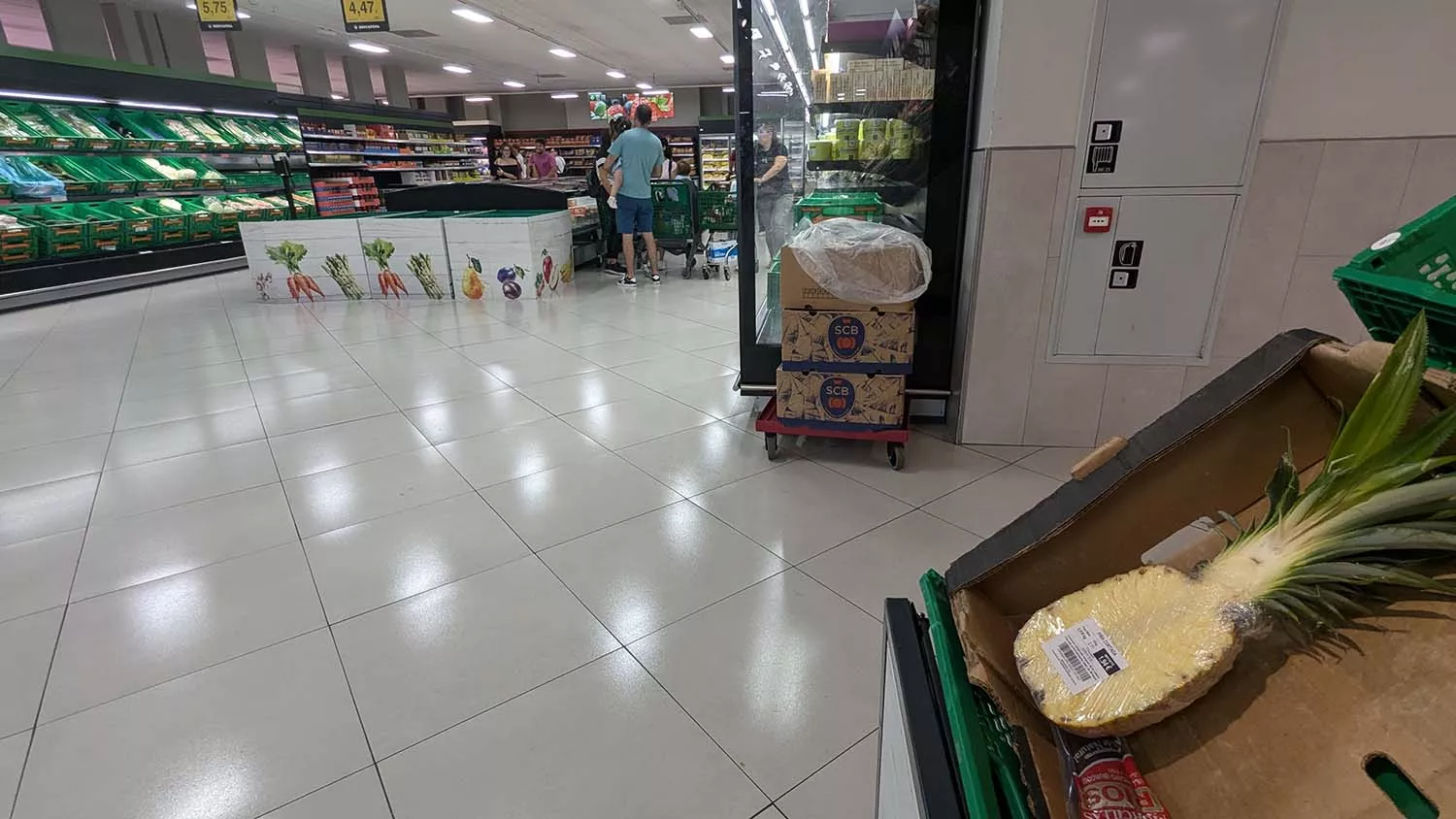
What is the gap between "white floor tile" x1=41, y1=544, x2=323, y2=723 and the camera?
1.73 m

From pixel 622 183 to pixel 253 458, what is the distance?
4.47 m

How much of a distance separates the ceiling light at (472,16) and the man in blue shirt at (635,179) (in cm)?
462

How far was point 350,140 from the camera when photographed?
1195cm

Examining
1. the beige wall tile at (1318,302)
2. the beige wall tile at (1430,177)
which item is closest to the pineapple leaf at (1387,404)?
the beige wall tile at (1318,302)

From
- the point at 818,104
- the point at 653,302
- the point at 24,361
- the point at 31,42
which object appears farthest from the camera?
the point at 31,42

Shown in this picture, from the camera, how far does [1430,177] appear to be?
8.07 feet

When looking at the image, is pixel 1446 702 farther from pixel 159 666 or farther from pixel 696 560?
pixel 159 666

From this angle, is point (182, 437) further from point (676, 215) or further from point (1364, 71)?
point (676, 215)

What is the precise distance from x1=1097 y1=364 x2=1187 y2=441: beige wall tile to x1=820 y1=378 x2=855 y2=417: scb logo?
3.65 ft

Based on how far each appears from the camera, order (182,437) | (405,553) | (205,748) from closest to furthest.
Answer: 1. (205,748)
2. (405,553)
3. (182,437)

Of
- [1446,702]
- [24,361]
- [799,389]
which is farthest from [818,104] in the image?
[24,361]

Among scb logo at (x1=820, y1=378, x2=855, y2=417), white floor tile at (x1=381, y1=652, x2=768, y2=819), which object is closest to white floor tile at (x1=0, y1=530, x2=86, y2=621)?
white floor tile at (x1=381, y1=652, x2=768, y2=819)

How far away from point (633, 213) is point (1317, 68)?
553 centimetres

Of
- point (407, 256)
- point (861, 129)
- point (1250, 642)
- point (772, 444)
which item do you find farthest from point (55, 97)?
point (1250, 642)
